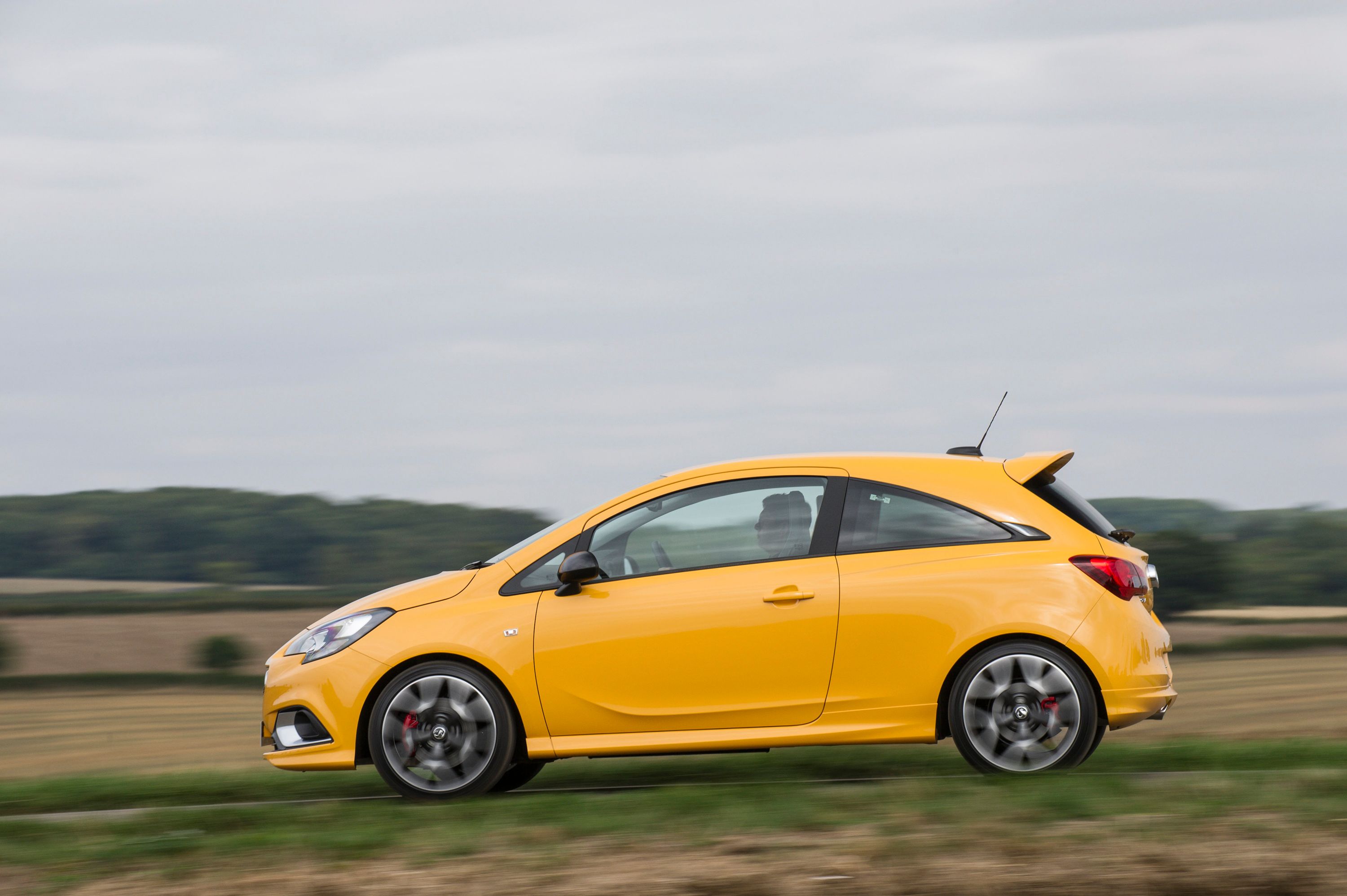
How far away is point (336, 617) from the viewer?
7.41m

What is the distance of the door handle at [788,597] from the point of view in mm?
6926

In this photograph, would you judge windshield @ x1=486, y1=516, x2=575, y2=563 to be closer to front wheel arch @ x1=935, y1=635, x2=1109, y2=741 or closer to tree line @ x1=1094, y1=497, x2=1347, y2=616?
front wheel arch @ x1=935, y1=635, x2=1109, y2=741

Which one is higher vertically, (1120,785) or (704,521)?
(704,521)

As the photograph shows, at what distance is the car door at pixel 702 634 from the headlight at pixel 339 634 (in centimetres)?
87

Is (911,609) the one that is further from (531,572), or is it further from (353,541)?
(353,541)

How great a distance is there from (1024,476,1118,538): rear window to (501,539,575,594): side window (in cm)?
239

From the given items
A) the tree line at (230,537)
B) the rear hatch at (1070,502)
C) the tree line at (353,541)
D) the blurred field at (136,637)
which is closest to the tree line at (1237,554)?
the tree line at (353,541)

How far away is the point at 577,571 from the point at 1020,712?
7.42 feet

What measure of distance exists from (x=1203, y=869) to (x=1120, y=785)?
1.42 metres

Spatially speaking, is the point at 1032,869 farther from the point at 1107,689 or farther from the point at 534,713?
the point at 534,713

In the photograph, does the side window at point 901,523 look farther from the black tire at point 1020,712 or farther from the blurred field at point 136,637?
the blurred field at point 136,637

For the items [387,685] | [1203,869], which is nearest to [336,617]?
[387,685]

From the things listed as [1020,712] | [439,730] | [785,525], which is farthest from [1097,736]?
[439,730]

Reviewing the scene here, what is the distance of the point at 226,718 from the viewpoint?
23375mm
